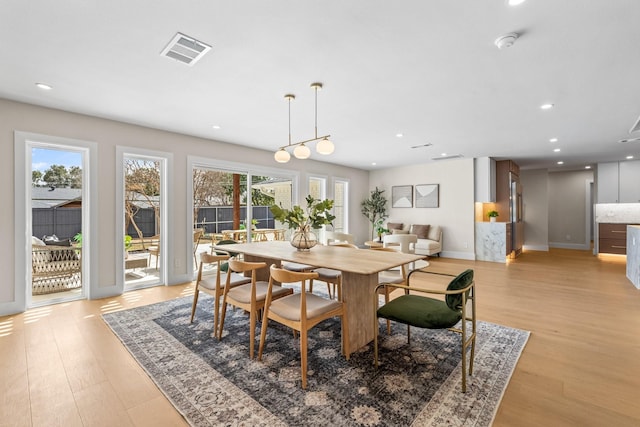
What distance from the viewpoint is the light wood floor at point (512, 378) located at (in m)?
1.78

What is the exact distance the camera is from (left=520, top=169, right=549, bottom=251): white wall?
8.95 m

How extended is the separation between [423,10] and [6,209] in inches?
190

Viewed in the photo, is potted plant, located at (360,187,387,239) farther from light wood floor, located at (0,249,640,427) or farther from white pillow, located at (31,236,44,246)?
white pillow, located at (31,236,44,246)

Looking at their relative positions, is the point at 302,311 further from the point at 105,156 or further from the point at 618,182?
the point at 618,182

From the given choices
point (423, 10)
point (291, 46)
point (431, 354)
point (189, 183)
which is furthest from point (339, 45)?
point (189, 183)

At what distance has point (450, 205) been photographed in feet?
25.5

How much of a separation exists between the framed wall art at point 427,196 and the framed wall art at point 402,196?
9.1 inches

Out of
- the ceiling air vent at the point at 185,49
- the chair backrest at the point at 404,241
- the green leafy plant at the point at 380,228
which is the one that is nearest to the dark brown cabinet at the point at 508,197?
the green leafy plant at the point at 380,228

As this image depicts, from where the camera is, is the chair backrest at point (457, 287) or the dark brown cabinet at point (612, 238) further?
the dark brown cabinet at point (612, 238)

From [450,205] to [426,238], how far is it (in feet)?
3.56

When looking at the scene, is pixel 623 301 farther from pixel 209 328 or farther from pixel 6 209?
pixel 6 209

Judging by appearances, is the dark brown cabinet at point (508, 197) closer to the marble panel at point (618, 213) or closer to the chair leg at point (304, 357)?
the marble panel at point (618, 213)

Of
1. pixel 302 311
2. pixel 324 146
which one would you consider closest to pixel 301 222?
pixel 324 146

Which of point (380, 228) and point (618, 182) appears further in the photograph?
point (380, 228)
